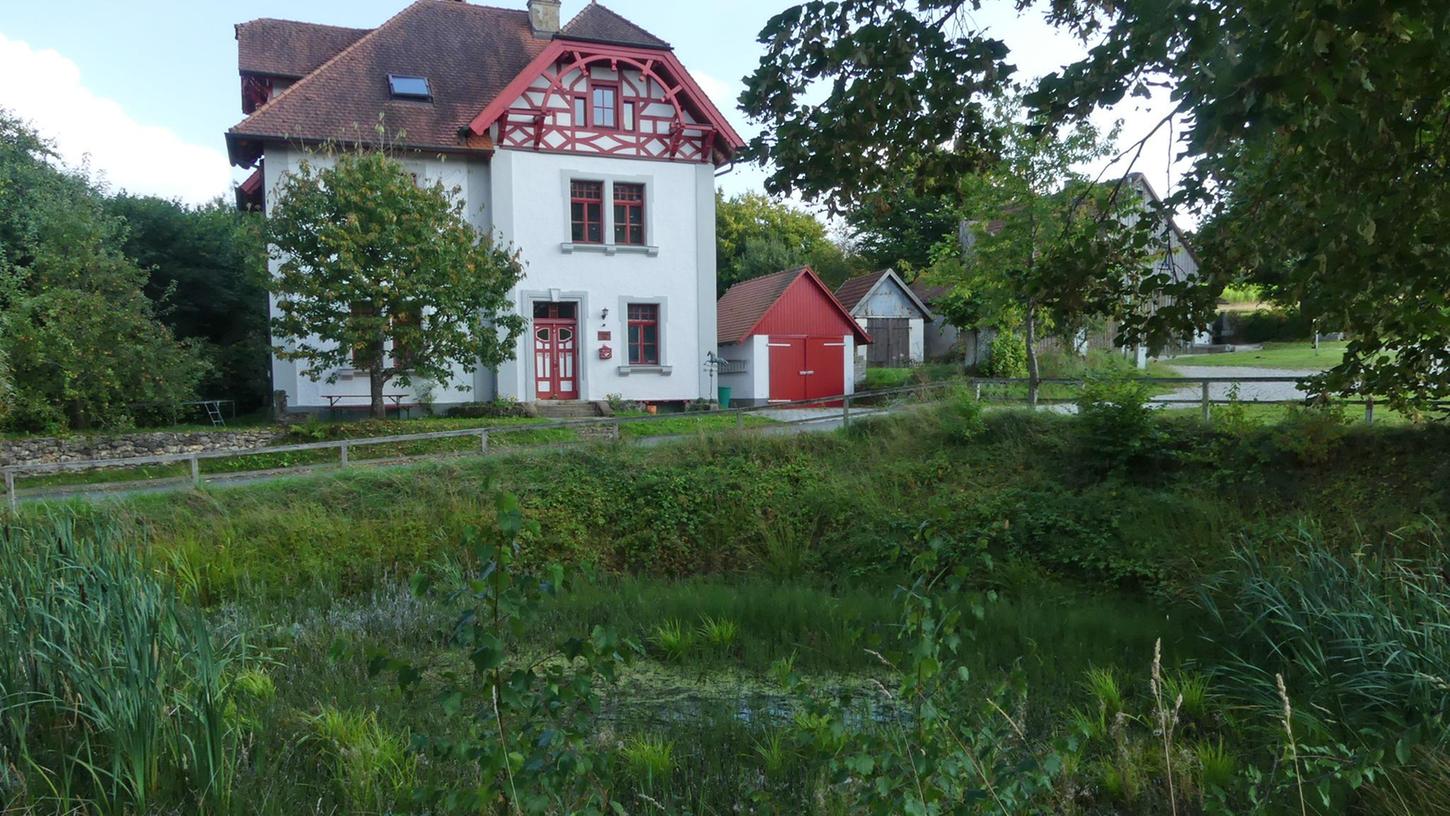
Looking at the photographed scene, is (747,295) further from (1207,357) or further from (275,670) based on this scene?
(275,670)

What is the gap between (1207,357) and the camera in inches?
1107

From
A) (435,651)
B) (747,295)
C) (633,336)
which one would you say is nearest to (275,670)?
(435,651)

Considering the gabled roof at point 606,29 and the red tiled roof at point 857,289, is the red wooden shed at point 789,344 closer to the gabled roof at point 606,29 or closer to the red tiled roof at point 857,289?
the red tiled roof at point 857,289

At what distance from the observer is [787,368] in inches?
987

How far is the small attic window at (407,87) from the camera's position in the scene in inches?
843

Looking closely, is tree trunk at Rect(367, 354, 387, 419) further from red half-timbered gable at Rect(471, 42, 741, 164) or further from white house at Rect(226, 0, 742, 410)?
red half-timbered gable at Rect(471, 42, 741, 164)

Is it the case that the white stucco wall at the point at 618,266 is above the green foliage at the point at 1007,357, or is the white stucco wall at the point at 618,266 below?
above

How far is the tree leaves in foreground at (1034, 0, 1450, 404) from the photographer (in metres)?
3.17

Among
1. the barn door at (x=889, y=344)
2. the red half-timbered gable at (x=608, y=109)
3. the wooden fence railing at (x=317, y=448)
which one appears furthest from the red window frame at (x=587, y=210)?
the barn door at (x=889, y=344)

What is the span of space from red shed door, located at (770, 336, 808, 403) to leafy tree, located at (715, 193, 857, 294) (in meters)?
15.0

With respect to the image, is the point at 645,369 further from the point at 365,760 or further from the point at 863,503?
the point at 365,760

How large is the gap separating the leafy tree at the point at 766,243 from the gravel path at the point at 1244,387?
59.9 feet

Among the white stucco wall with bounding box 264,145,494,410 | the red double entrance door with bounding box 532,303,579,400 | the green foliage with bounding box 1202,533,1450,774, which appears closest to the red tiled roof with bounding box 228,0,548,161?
the white stucco wall with bounding box 264,145,494,410

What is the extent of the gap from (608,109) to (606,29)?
207 cm
